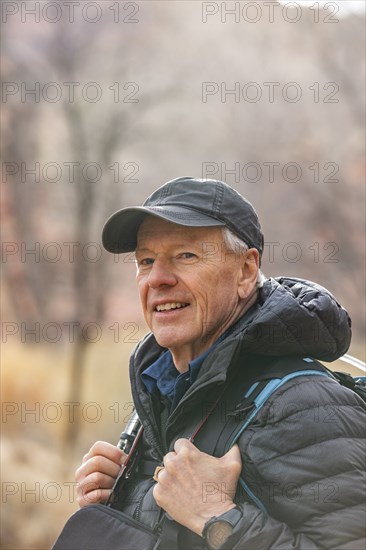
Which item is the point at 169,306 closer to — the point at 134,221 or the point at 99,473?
the point at 134,221

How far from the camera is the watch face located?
1.65 meters

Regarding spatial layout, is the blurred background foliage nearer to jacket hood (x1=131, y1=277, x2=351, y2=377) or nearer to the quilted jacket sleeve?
jacket hood (x1=131, y1=277, x2=351, y2=377)

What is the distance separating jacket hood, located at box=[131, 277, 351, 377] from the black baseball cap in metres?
0.25

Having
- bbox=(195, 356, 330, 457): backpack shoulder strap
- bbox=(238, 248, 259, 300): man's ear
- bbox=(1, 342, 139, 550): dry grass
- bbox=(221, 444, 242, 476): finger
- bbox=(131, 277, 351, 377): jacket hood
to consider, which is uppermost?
bbox=(238, 248, 259, 300): man's ear

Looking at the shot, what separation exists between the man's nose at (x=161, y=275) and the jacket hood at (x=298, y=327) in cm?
25

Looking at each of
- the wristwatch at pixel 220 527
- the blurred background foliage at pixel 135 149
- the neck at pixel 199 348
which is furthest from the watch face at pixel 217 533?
the blurred background foliage at pixel 135 149

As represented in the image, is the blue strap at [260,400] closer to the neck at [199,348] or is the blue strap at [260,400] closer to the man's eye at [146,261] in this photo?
the neck at [199,348]

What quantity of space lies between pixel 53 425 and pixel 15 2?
5.04 metres

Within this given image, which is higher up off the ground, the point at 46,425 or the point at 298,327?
the point at 298,327

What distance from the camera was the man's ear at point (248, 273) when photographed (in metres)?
2.07

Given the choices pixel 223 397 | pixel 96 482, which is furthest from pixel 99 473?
pixel 223 397

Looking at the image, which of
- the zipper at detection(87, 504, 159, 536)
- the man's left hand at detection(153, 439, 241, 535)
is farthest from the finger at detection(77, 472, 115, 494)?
the man's left hand at detection(153, 439, 241, 535)

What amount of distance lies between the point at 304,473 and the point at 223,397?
285mm

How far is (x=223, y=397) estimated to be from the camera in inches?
71.0
